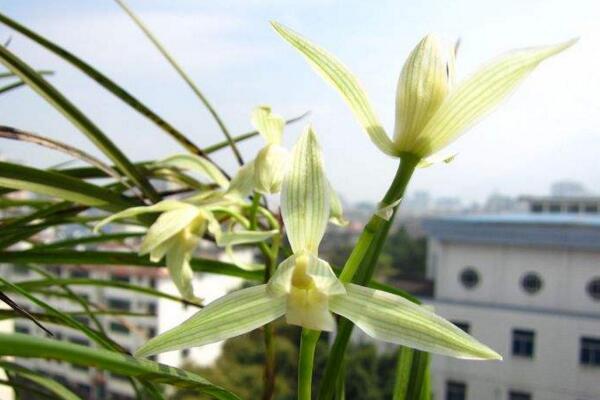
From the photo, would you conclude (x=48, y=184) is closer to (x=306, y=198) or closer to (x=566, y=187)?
(x=306, y=198)

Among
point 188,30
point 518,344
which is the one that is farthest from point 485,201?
point 188,30

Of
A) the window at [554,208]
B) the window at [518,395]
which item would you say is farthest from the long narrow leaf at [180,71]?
the window at [554,208]

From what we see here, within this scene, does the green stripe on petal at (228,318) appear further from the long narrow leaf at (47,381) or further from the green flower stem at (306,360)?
the long narrow leaf at (47,381)

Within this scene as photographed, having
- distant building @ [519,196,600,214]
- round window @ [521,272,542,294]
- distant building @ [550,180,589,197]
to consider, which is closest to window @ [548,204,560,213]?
distant building @ [519,196,600,214]

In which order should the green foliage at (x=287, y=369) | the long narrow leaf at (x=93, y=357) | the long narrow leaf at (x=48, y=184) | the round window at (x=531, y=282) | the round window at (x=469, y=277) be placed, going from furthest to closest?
the round window at (x=469, y=277) < the round window at (x=531, y=282) < the green foliage at (x=287, y=369) < the long narrow leaf at (x=48, y=184) < the long narrow leaf at (x=93, y=357)

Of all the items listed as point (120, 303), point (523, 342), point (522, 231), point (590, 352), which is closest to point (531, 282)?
point (522, 231)
